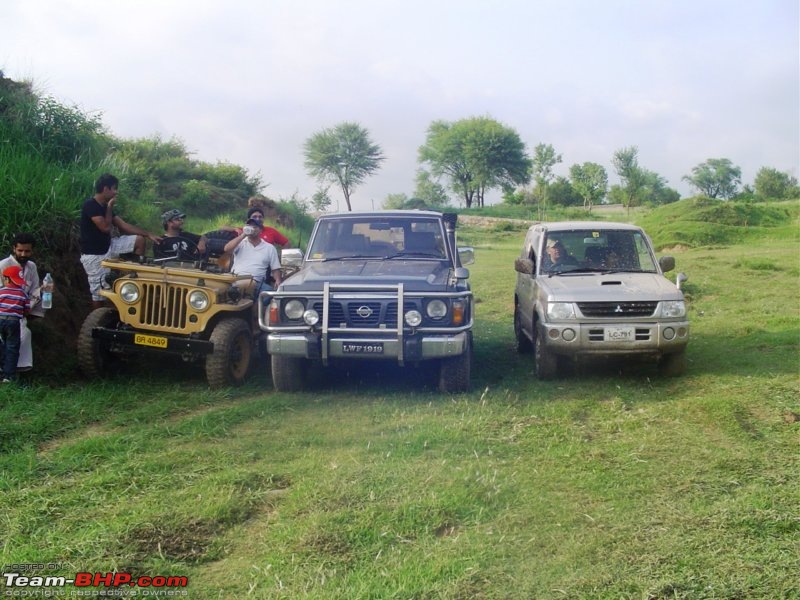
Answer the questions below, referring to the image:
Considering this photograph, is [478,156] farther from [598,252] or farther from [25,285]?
[25,285]

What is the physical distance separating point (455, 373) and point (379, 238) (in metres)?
1.90

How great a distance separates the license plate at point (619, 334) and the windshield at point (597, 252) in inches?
48.5

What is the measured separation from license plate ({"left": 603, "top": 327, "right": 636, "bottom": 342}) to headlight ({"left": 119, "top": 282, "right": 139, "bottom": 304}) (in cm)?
467

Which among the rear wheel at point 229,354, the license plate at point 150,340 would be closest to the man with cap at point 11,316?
the license plate at point 150,340

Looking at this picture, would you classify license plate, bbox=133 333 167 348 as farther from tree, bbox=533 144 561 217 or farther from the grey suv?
tree, bbox=533 144 561 217

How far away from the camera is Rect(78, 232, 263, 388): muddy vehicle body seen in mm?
7266

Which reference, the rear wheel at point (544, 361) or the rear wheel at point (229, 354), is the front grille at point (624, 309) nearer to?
the rear wheel at point (544, 361)

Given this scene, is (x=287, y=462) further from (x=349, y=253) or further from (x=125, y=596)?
(x=349, y=253)

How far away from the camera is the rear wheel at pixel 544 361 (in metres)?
7.93

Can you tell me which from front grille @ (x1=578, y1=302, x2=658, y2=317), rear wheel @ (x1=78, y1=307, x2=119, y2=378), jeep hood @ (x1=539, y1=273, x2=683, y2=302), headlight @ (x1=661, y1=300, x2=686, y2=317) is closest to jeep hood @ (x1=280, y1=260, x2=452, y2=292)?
jeep hood @ (x1=539, y1=273, x2=683, y2=302)

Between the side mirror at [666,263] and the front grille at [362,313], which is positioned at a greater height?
the side mirror at [666,263]

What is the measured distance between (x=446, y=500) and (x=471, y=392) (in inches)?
117

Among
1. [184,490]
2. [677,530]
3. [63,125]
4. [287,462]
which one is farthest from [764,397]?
[63,125]

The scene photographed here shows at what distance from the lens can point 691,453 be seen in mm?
5512
